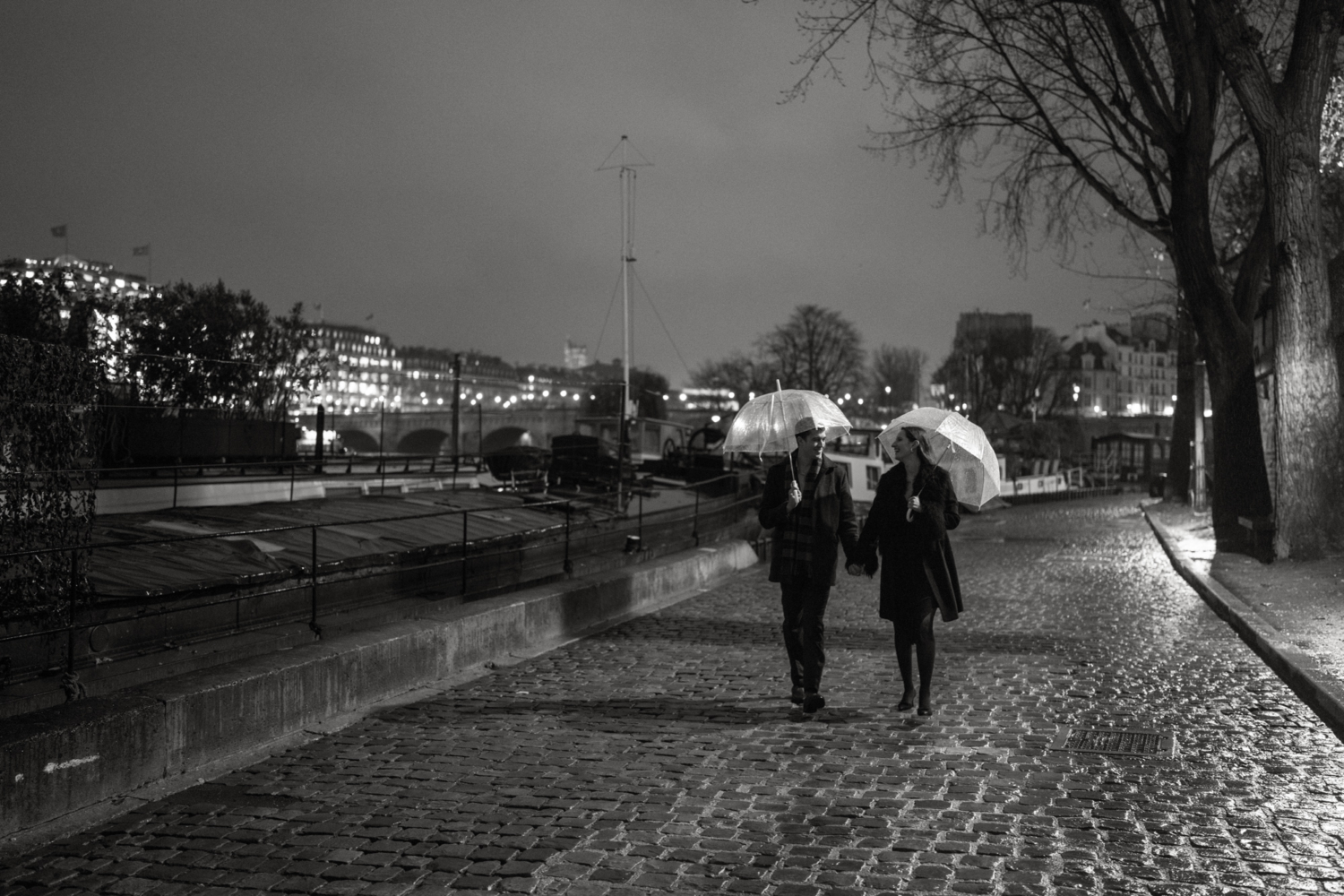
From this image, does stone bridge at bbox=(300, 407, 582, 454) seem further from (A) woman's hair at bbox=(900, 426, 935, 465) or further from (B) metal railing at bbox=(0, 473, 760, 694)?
(A) woman's hair at bbox=(900, 426, 935, 465)

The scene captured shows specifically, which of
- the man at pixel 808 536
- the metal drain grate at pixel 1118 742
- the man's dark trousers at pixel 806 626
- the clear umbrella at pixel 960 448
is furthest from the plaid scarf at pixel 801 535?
the metal drain grate at pixel 1118 742

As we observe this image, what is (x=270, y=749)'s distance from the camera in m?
7.39

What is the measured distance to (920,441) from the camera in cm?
841

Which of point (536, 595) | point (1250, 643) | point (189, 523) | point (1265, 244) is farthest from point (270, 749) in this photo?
point (1265, 244)

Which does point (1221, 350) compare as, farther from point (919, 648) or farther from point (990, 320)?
point (990, 320)

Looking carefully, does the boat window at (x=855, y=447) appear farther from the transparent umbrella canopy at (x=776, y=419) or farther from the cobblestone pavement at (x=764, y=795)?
the cobblestone pavement at (x=764, y=795)

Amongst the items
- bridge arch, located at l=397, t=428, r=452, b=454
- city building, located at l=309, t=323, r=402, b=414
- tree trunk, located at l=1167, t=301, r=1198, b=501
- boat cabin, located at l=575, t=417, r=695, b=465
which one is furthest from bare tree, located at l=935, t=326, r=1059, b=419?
city building, located at l=309, t=323, r=402, b=414

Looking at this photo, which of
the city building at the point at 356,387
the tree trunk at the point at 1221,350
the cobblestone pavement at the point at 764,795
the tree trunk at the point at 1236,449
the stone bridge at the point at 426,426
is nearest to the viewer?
the cobblestone pavement at the point at 764,795

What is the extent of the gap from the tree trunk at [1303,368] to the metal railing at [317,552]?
7754 mm

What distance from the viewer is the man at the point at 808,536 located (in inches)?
335

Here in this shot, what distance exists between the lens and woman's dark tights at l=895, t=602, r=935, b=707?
8.30 m

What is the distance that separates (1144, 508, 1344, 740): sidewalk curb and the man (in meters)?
3.26

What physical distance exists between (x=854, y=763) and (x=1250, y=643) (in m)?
6.31

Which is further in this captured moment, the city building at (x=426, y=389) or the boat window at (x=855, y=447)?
the boat window at (x=855, y=447)
